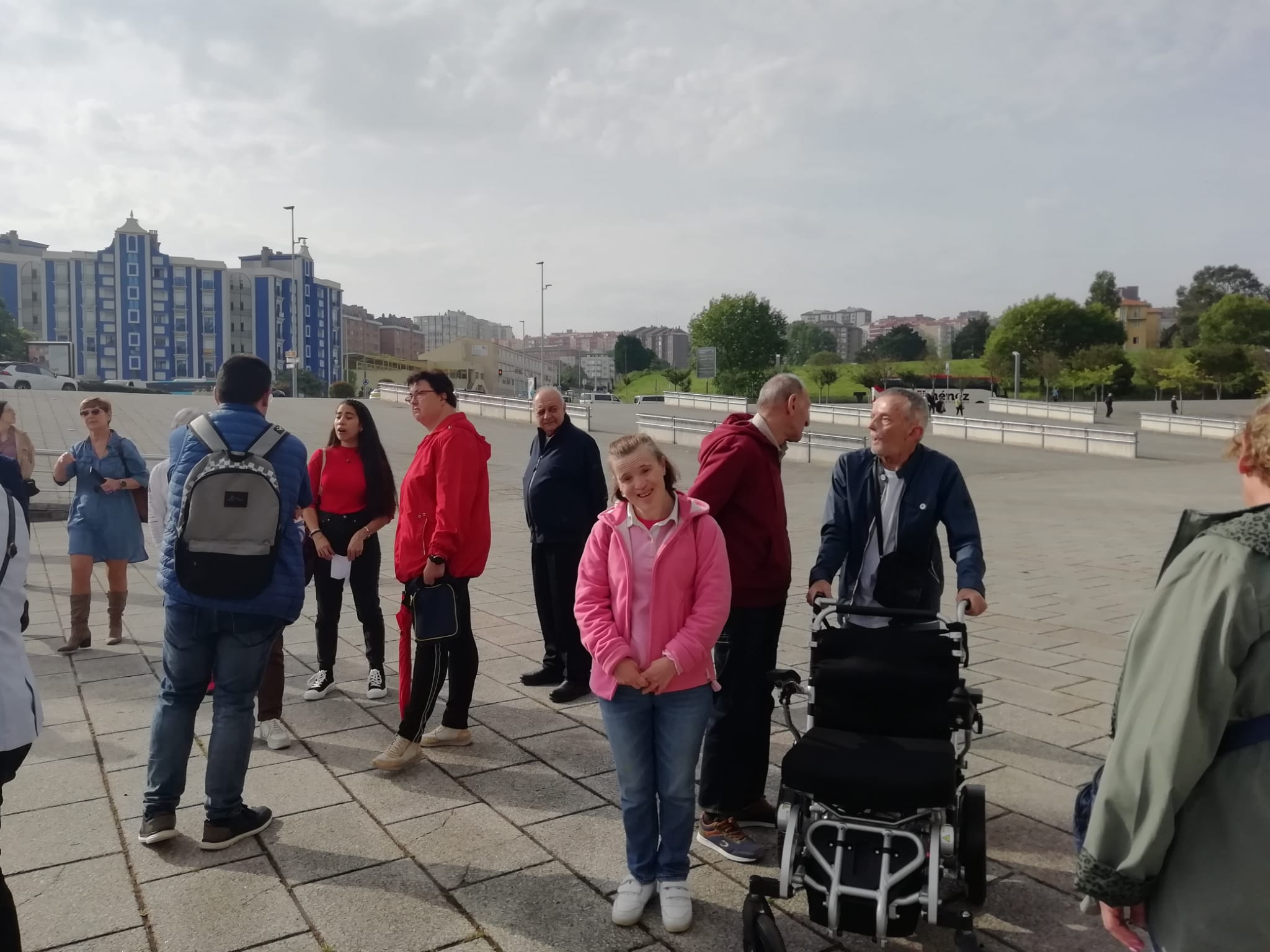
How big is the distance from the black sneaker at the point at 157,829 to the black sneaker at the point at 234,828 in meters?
0.12

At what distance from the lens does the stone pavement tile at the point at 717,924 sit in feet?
9.89

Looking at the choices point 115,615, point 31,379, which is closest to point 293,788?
point 115,615

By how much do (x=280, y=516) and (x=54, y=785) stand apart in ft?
5.99

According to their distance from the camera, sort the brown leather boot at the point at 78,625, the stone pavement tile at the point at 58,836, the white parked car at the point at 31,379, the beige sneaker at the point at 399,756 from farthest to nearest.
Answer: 1. the white parked car at the point at 31,379
2. the brown leather boot at the point at 78,625
3. the beige sneaker at the point at 399,756
4. the stone pavement tile at the point at 58,836

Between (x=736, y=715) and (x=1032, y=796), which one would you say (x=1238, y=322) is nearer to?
(x=1032, y=796)

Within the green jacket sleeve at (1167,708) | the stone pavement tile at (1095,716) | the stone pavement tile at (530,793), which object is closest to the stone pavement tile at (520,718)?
the stone pavement tile at (530,793)

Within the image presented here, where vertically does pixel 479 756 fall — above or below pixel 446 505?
below

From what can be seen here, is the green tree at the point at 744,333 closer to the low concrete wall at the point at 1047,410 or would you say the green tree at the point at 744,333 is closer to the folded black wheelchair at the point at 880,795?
the low concrete wall at the point at 1047,410

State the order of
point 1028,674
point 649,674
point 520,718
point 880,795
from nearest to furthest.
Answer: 1. point 880,795
2. point 649,674
3. point 520,718
4. point 1028,674

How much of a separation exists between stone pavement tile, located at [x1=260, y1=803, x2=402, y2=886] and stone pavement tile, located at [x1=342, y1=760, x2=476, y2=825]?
0.08 m

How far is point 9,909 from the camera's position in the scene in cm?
251

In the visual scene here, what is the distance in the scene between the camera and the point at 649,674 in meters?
3.05

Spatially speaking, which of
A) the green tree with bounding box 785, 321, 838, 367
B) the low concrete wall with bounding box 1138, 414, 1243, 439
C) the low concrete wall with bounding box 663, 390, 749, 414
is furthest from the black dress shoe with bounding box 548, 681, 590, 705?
the green tree with bounding box 785, 321, 838, 367

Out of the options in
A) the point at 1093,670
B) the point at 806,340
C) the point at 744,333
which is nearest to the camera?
the point at 1093,670
